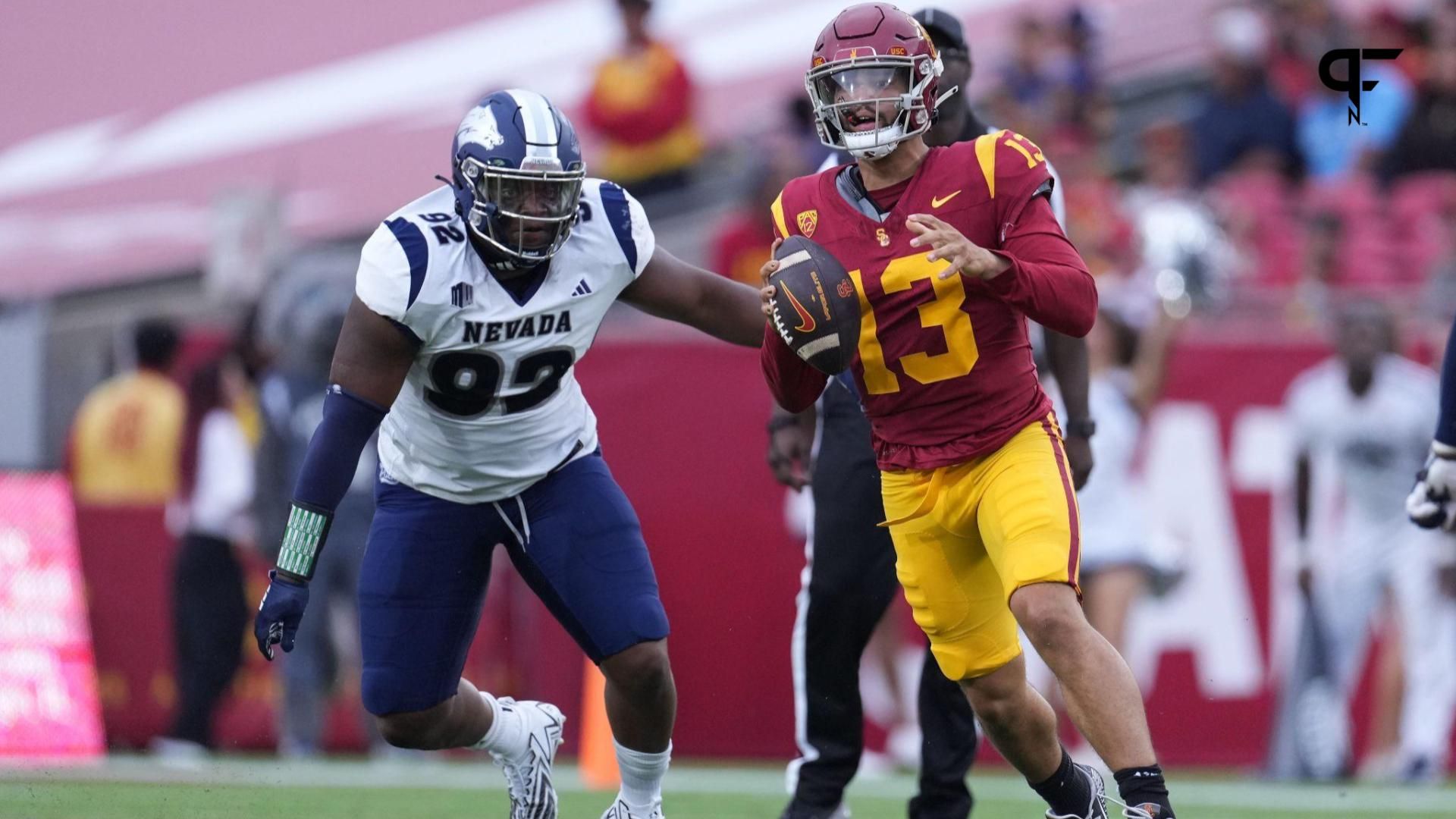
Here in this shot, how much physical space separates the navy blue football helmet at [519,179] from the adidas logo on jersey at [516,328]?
0.15 meters

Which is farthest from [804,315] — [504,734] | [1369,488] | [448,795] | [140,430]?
[140,430]

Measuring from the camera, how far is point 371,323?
16.9 feet

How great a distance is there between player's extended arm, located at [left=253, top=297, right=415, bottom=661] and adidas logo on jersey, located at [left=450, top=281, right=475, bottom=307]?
0.15 meters

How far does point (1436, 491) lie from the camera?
5551 mm

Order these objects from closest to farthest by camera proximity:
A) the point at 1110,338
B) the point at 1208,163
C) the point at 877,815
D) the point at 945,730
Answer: the point at 945,730, the point at 877,815, the point at 1110,338, the point at 1208,163

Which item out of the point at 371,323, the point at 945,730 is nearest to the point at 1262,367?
the point at 945,730

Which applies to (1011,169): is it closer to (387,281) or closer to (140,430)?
(387,281)

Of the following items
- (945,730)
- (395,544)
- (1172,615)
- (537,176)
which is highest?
(537,176)

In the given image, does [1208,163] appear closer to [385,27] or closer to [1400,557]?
[1400,557]

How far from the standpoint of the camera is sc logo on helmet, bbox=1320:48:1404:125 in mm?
13078

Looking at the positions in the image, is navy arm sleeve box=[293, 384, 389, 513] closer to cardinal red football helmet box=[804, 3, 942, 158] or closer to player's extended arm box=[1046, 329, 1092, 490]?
cardinal red football helmet box=[804, 3, 942, 158]

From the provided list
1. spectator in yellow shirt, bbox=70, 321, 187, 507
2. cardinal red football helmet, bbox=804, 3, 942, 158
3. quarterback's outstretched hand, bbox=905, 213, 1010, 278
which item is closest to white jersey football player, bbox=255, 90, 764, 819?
cardinal red football helmet, bbox=804, 3, 942, 158

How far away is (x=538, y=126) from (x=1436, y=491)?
2593 millimetres

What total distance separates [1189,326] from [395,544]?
17.6 ft
